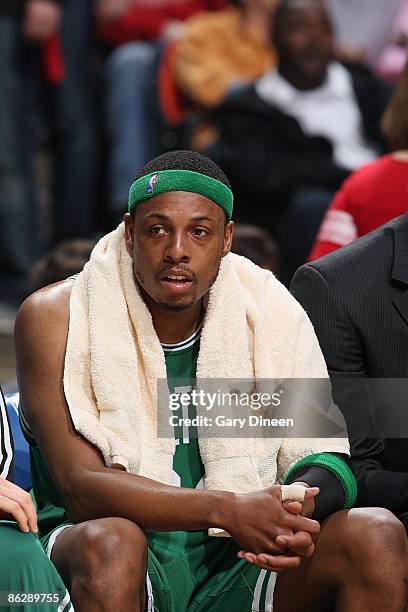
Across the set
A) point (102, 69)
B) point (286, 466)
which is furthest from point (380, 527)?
point (102, 69)

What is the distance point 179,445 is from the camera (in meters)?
3.08

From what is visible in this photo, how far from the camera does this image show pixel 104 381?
2957 millimetres

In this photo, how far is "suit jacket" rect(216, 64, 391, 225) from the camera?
19.8 ft

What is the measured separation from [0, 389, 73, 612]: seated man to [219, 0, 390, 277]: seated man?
318 cm

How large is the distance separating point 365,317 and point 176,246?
60 centimetres

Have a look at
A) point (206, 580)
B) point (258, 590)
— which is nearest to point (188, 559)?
point (206, 580)

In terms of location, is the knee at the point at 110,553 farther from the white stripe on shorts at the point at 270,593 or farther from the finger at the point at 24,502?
the white stripe on shorts at the point at 270,593

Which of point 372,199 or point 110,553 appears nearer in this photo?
point 110,553

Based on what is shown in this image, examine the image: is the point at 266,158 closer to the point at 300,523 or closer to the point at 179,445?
the point at 179,445

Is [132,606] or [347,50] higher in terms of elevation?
[347,50]

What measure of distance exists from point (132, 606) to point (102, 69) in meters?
4.50

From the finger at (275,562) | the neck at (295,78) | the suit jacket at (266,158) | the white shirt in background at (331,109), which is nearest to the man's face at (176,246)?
A: the finger at (275,562)

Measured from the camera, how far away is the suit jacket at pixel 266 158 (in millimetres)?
6039

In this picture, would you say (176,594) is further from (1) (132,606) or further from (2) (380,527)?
(2) (380,527)
